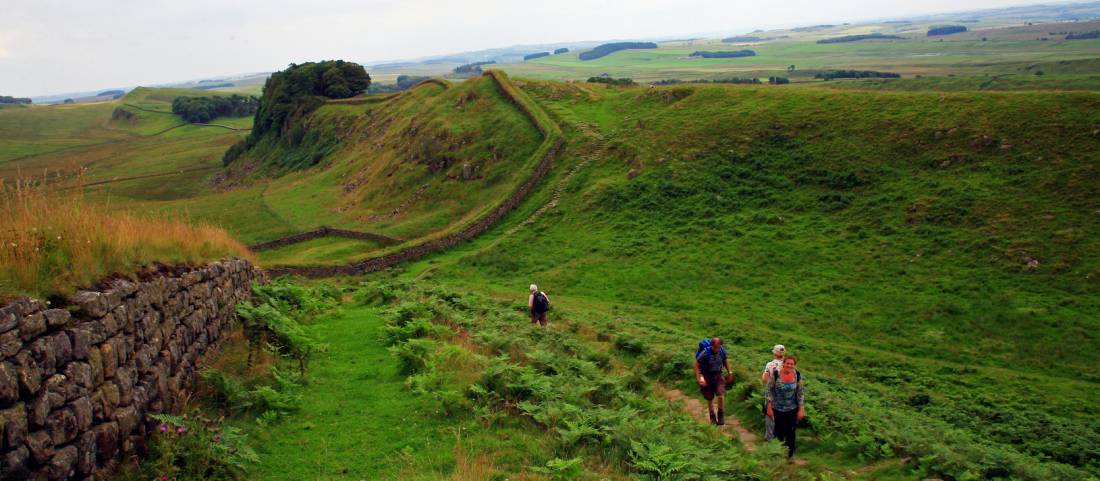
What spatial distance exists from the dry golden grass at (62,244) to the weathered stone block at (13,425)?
1400 mm

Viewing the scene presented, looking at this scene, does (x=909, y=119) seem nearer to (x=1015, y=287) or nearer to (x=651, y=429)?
(x=1015, y=287)

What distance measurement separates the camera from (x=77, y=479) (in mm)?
8445

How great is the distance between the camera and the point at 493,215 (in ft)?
155

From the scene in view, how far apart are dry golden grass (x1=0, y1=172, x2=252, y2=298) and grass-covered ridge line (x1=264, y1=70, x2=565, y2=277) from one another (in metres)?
26.6

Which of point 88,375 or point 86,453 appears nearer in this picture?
point 86,453

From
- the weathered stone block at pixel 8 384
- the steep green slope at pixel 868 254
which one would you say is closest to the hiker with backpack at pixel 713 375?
the steep green slope at pixel 868 254

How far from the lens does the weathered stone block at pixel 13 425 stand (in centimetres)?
748

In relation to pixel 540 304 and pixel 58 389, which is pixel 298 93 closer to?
pixel 540 304

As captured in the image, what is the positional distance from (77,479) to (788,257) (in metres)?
31.7

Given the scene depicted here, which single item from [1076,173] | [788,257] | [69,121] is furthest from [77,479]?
[69,121]

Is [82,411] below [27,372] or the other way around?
below

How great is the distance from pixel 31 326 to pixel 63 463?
5.51 feet

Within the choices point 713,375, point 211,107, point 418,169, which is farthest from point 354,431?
point 211,107

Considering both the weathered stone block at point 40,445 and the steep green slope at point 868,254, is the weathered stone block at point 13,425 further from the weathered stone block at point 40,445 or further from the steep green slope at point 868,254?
the steep green slope at point 868,254
